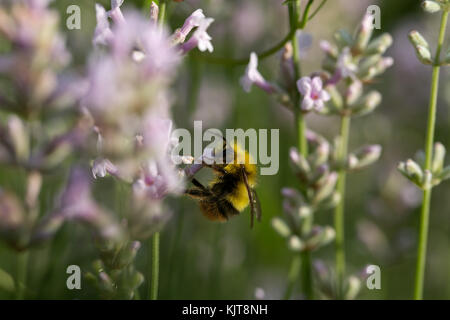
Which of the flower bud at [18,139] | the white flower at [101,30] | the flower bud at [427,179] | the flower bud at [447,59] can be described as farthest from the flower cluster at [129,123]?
the flower bud at [447,59]

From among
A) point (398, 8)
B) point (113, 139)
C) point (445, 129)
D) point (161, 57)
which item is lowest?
point (113, 139)

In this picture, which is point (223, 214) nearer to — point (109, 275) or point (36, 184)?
point (109, 275)

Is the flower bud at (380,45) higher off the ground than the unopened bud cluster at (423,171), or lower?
higher

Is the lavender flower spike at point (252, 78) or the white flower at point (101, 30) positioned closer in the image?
the white flower at point (101, 30)

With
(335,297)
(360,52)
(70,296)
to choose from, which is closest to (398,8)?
(360,52)

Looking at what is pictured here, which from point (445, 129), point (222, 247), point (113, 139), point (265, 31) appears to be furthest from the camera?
point (265, 31)

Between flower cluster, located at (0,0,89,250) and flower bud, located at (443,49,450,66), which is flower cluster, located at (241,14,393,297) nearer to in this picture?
flower bud, located at (443,49,450,66)

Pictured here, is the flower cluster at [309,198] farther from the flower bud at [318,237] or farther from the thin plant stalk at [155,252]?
the thin plant stalk at [155,252]

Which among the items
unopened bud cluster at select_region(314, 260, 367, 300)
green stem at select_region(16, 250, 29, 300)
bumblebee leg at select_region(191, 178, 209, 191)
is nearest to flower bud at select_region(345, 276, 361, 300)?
unopened bud cluster at select_region(314, 260, 367, 300)
